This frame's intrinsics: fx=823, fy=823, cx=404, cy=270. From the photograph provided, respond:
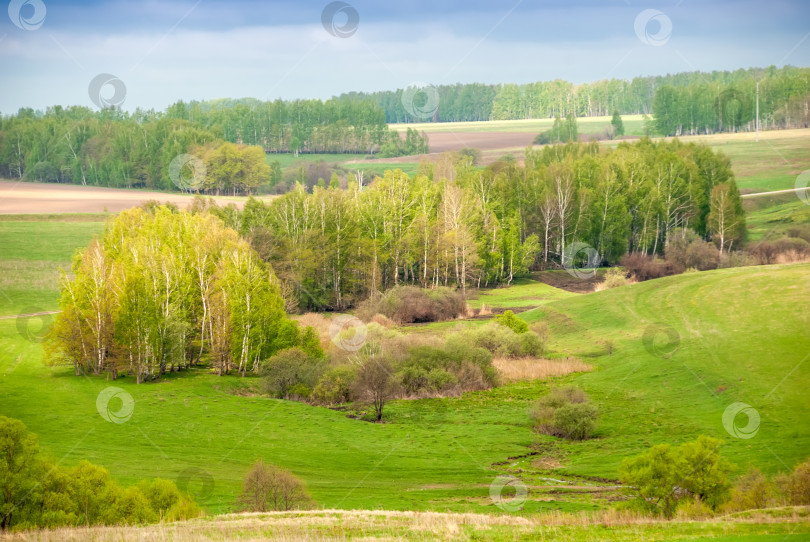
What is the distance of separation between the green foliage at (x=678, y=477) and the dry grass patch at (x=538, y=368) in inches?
1250

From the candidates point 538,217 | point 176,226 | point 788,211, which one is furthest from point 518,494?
point 788,211

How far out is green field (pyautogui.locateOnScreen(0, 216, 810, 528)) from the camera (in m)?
40.2

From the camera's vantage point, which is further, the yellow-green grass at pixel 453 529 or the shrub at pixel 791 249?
the shrub at pixel 791 249

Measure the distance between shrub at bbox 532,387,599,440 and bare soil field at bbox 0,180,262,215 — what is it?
88069 mm

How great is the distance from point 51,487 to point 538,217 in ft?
322

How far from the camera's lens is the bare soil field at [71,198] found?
13900 centimetres

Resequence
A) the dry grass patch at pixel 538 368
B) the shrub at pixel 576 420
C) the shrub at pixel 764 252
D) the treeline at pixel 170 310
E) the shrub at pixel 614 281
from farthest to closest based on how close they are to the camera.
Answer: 1. the shrub at pixel 764 252
2. the shrub at pixel 614 281
3. the dry grass patch at pixel 538 368
4. the treeline at pixel 170 310
5. the shrub at pixel 576 420

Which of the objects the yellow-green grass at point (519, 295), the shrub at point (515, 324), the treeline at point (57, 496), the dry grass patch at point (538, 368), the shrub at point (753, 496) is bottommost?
the yellow-green grass at point (519, 295)

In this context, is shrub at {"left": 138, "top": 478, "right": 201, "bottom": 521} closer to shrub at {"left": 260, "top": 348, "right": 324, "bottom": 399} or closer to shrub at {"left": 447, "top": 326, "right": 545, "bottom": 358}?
shrub at {"left": 260, "top": 348, "right": 324, "bottom": 399}

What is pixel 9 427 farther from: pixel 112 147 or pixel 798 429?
pixel 112 147

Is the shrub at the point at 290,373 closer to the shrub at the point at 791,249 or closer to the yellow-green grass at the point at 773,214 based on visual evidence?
the shrub at the point at 791,249

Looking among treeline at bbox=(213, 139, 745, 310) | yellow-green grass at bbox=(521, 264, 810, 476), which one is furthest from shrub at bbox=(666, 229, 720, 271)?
yellow-green grass at bbox=(521, 264, 810, 476)

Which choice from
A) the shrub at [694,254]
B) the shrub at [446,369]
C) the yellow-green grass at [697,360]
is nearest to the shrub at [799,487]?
the yellow-green grass at [697,360]

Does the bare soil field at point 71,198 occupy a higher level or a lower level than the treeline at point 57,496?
higher
